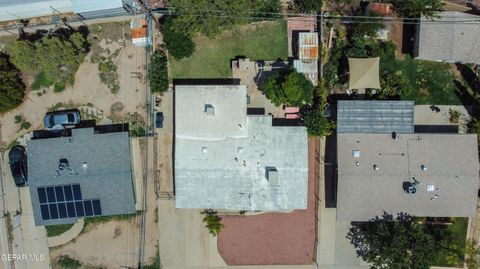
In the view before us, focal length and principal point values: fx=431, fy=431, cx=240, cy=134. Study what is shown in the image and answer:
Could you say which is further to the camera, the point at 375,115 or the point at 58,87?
the point at 58,87

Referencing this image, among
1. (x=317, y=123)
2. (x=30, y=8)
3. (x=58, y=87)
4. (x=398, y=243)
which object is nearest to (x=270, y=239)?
(x=398, y=243)

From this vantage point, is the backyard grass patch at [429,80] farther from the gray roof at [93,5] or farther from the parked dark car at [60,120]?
the parked dark car at [60,120]

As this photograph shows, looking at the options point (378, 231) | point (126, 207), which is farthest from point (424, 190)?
point (126, 207)

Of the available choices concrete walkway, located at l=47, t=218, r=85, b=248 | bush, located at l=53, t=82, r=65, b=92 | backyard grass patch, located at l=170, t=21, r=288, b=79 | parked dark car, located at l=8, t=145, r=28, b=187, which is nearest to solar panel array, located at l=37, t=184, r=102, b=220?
concrete walkway, located at l=47, t=218, r=85, b=248

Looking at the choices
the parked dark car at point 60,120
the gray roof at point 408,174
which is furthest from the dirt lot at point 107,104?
the gray roof at point 408,174

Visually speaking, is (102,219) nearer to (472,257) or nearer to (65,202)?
(65,202)

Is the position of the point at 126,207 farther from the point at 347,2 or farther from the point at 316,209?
the point at 347,2

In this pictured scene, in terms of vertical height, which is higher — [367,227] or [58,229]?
[367,227]
